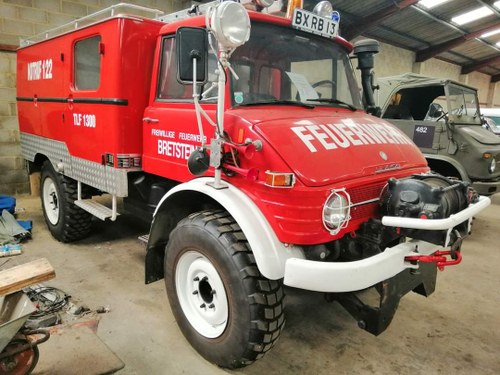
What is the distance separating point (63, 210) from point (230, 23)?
126 inches

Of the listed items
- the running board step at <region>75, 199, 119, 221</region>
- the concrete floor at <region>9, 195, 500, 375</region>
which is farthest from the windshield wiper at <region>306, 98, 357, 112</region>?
the running board step at <region>75, 199, 119, 221</region>

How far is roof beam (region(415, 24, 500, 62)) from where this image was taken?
14125 millimetres

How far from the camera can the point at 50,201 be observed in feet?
14.8

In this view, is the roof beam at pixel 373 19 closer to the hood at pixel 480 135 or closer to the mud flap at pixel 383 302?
the hood at pixel 480 135

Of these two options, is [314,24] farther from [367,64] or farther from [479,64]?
[479,64]

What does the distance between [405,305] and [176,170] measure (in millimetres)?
2367

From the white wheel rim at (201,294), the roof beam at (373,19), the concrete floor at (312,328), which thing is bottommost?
the concrete floor at (312,328)

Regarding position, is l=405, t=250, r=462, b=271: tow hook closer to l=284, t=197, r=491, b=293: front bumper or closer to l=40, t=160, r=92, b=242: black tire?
l=284, t=197, r=491, b=293: front bumper

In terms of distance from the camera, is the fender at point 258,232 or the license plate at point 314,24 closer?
the fender at point 258,232

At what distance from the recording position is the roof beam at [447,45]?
14125mm

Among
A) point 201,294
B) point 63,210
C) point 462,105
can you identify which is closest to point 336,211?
point 201,294

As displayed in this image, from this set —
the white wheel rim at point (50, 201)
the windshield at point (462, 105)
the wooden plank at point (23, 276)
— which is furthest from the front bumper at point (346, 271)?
the windshield at point (462, 105)

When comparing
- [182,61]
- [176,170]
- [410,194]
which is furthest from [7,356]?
[410,194]

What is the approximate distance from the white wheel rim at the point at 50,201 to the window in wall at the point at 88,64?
1465mm
